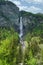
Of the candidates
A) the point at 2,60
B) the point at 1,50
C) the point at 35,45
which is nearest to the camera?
the point at 2,60

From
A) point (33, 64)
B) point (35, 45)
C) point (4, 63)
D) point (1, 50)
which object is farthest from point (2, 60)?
point (35, 45)

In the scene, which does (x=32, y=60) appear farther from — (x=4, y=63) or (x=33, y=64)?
(x=4, y=63)

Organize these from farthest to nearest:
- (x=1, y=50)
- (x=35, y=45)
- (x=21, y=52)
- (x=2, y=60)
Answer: (x=35, y=45), (x=21, y=52), (x=1, y=50), (x=2, y=60)

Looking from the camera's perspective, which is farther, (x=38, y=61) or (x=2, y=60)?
(x=38, y=61)

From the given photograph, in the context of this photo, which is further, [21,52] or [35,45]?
[35,45]

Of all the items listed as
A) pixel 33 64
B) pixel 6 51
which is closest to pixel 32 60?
pixel 33 64

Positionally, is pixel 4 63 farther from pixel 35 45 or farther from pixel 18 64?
pixel 35 45

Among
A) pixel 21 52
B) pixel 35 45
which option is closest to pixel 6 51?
pixel 21 52

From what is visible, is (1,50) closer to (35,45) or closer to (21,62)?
(21,62)

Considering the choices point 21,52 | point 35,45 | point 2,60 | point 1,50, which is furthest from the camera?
point 35,45
